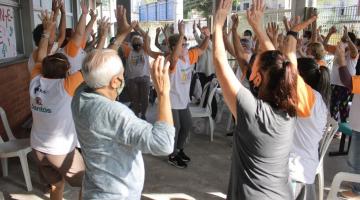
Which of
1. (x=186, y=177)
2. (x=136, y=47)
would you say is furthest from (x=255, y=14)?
(x=136, y=47)

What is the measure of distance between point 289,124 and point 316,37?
356cm

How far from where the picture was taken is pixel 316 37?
4.80m

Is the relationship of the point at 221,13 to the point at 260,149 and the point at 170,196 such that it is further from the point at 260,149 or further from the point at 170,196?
the point at 170,196

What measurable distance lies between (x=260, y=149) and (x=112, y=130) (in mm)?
677

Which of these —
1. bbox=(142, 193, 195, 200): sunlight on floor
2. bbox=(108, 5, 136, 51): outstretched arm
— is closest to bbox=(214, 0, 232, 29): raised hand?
bbox=(108, 5, 136, 51): outstretched arm

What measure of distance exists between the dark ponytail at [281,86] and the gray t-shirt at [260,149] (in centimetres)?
4

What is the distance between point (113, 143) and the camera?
1608 mm

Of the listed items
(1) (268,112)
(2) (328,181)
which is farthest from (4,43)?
(2) (328,181)

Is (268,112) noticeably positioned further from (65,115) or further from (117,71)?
(65,115)

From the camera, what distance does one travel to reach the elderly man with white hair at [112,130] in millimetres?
1506

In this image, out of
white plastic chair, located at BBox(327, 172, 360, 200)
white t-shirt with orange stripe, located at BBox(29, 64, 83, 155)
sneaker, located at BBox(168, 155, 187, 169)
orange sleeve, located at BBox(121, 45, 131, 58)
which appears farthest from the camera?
orange sleeve, located at BBox(121, 45, 131, 58)

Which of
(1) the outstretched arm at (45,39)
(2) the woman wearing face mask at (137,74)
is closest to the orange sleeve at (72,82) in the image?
(1) the outstretched arm at (45,39)

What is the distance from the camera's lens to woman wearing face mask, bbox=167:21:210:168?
394 cm

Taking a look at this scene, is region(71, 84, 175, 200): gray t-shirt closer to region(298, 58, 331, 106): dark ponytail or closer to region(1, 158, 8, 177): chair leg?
region(298, 58, 331, 106): dark ponytail
